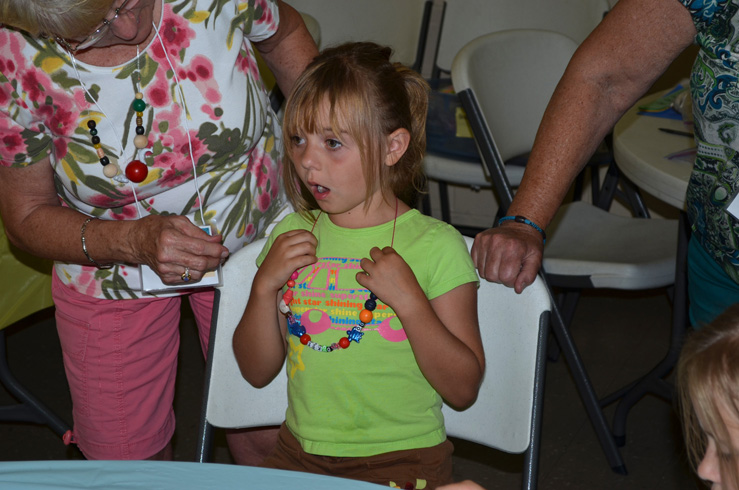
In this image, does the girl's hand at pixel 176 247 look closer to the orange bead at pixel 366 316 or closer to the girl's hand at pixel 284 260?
the girl's hand at pixel 284 260

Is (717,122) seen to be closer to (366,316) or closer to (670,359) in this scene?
(366,316)

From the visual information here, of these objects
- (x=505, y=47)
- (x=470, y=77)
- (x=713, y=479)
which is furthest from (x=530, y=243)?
(x=505, y=47)

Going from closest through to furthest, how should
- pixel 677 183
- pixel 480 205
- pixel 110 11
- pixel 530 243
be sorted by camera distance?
pixel 110 11
pixel 530 243
pixel 677 183
pixel 480 205

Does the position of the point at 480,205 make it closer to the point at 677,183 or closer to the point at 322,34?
the point at 322,34

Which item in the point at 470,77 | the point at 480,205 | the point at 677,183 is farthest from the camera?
the point at 480,205

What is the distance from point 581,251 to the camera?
2406 mm

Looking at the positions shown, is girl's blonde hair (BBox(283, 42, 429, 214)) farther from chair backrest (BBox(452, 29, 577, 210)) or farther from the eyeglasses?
chair backrest (BBox(452, 29, 577, 210))

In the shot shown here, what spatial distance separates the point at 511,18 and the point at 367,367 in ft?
8.22

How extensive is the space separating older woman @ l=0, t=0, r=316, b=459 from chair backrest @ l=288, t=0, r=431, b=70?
1873mm

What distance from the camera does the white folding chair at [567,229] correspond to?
2.21m

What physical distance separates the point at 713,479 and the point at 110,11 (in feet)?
3.59

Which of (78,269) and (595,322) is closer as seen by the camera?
(78,269)

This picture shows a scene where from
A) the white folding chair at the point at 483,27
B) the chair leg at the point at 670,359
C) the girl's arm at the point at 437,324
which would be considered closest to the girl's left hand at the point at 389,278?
the girl's arm at the point at 437,324

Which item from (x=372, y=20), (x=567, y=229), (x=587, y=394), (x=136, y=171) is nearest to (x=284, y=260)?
(x=136, y=171)
